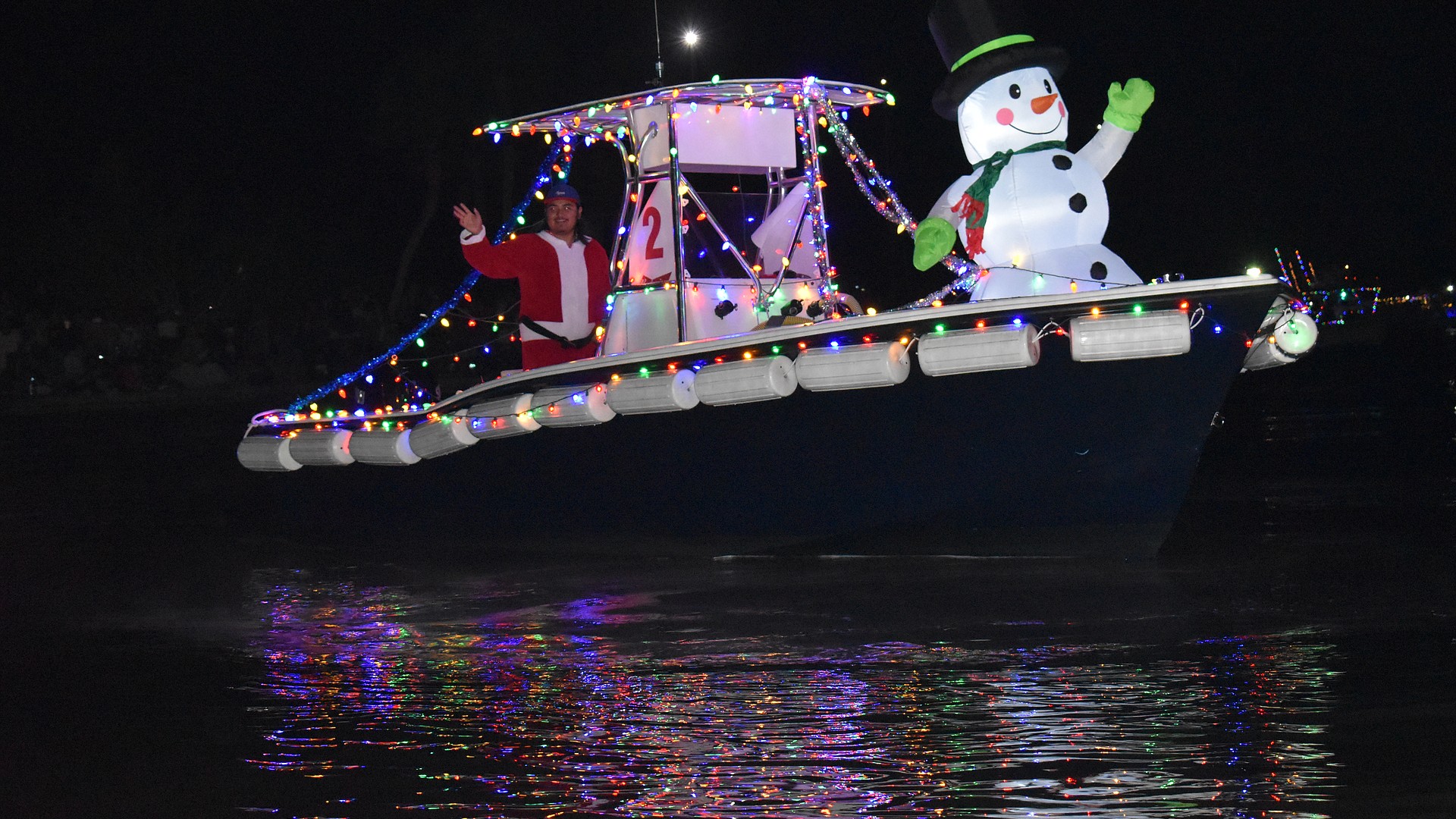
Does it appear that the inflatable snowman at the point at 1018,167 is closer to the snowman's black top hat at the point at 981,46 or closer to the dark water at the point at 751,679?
the snowman's black top hat at the point at 981,46

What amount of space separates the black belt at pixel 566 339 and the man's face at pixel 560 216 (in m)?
0.53

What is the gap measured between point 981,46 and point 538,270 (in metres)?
2.70

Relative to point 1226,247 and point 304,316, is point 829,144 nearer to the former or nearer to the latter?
point 1226,247

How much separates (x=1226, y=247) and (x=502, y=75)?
640 inches

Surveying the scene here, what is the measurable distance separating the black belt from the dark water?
116 cm

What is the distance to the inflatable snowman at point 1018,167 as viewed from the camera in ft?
25.1

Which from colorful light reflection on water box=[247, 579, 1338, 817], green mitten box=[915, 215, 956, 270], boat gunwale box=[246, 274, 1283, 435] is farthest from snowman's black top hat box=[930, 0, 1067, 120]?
colorful light reflection on water box=[247, 579, 1338, 817]

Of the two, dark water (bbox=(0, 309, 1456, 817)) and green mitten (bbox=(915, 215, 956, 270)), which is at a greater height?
green mitten (bbox=(915, 215, 956, 270))

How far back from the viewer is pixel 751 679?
5238 millimetres

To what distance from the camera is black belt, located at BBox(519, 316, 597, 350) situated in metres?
8.95

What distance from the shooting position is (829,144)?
43.1 ft

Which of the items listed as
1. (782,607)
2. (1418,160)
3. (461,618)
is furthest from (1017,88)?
(1418,160)

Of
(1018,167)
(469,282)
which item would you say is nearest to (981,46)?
(1018,167)

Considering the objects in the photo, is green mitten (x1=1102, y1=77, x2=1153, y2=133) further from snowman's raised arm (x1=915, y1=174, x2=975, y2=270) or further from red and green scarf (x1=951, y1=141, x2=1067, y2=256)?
snowman's raised arm (x1=915, y1=174, x2=975, y2=270)
